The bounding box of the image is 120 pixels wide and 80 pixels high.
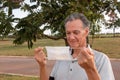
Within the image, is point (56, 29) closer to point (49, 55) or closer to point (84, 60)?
point (49, 55)

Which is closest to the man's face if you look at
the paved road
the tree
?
the tree

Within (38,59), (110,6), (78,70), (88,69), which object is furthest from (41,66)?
(110,6)

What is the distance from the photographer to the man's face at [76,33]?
278cm

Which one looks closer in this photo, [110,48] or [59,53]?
[59,53]

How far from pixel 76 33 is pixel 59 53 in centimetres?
21

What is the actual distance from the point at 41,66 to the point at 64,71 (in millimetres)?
247

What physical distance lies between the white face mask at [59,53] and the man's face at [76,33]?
6cm

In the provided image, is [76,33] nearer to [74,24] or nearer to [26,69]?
[74,24]

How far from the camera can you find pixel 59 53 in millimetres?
2826

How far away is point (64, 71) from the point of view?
9.80ft

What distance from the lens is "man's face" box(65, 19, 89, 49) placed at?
2.78 m

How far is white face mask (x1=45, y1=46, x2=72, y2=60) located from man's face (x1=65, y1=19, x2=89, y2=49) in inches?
2.5

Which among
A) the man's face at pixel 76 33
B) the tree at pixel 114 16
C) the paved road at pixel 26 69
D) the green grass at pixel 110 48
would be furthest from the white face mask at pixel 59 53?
the green grass at pixel 110 48

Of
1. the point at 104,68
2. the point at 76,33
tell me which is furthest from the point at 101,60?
the point at 76,33
